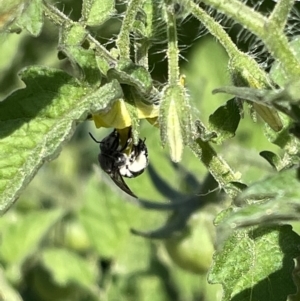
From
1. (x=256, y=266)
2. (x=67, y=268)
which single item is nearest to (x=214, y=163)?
(x=256, y=266)

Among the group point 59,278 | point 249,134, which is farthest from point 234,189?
point 249,134

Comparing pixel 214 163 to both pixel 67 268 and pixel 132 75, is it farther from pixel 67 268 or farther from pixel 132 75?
pixel 67 268

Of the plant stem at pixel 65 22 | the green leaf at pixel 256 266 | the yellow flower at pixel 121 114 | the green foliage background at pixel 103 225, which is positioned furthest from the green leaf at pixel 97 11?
the green foliage background at pixel 103 225

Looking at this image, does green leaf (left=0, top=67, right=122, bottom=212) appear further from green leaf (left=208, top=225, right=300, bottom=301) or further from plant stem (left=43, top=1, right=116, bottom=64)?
green leaf (left=208, top=225, right=300, bottom=301)

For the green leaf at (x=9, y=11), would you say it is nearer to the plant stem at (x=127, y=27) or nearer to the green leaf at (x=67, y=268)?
the plant stem at (x=127, y=27)

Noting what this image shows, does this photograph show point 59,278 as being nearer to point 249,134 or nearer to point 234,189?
point 249,134
